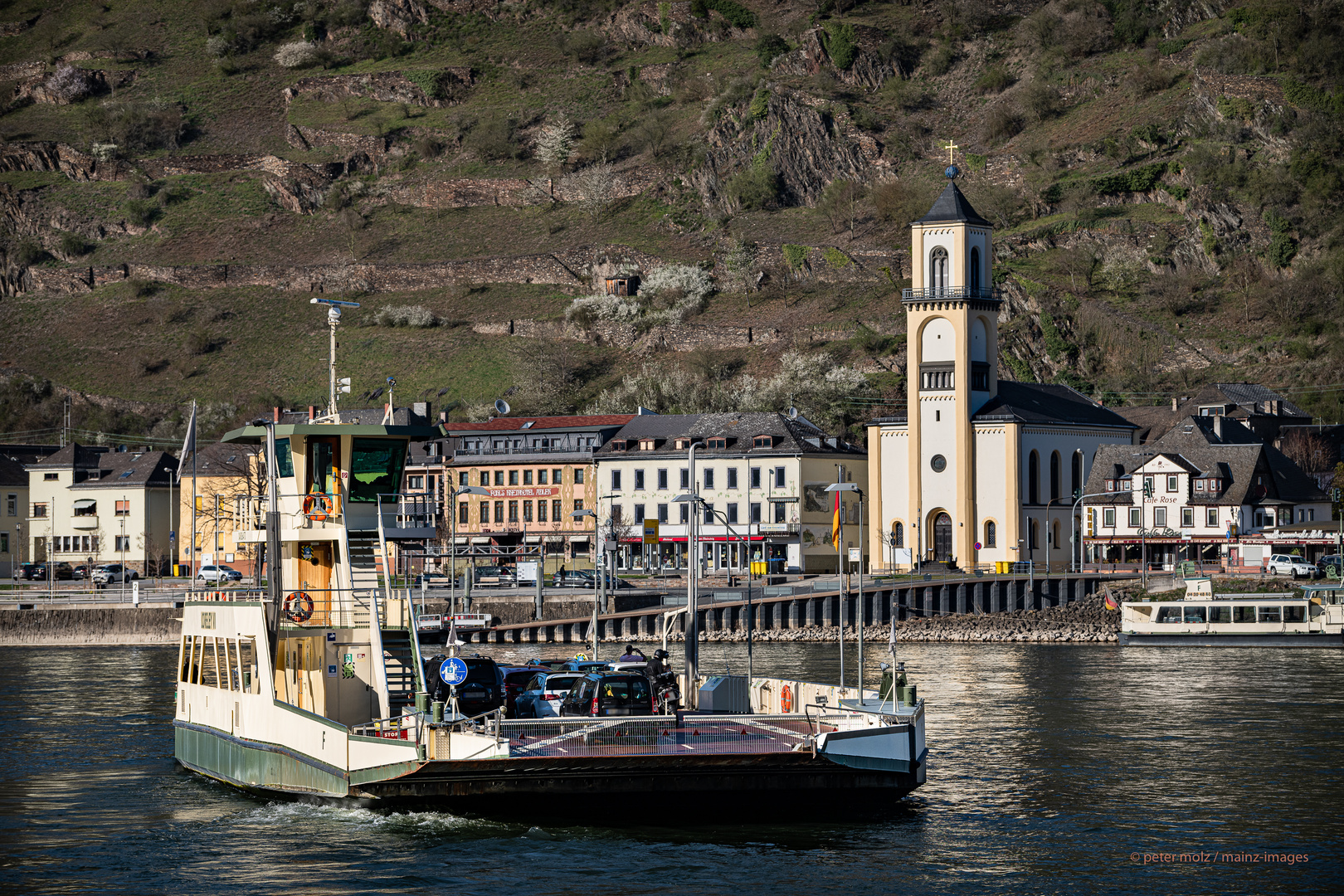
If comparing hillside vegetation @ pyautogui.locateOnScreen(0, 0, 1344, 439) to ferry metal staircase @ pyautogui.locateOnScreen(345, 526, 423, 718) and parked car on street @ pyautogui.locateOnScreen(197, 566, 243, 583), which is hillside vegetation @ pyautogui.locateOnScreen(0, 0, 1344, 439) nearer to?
parked car on street @ pyautogui.locateOnScreen(197, 566, 243, 583)

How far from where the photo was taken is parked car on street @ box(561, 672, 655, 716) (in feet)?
125

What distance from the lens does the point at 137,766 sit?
148 feet

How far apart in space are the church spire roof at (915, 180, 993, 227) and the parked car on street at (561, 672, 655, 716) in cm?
7982


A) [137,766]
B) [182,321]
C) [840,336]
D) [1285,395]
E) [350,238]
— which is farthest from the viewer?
[350,238]

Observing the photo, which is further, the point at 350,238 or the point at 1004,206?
the point at 350,238

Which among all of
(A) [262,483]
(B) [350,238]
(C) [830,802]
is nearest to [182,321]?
(B) [350,238]

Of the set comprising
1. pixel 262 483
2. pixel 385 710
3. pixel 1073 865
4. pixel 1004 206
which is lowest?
pixel 1073 865

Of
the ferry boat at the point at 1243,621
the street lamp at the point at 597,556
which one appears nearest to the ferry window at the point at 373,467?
the street lamp at the point at 597,556

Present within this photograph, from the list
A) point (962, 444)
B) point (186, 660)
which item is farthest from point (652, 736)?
point (962, 444)

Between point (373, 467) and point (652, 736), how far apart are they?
10.1m

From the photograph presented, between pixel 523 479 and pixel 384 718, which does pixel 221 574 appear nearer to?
pixel 523 479

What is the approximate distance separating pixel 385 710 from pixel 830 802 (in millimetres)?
8993

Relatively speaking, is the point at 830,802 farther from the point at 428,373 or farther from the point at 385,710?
the point at 428,373

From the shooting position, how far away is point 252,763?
3812cm
